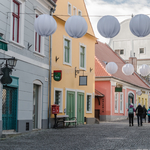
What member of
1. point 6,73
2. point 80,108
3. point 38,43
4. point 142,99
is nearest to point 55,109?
point 38,43

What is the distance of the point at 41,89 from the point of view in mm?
20172

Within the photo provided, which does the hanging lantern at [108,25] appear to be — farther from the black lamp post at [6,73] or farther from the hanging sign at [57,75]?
→ the hanging sign at [57,75]

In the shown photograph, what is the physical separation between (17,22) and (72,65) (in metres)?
8.09

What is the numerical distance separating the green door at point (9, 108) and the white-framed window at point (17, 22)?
218cm

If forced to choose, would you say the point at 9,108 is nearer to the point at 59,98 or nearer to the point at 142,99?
the point at 59,98

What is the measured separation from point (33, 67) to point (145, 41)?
1587 inches

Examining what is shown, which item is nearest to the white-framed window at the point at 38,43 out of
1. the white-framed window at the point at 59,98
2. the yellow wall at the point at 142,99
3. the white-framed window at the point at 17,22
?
the white-framed window at the point at 17,22

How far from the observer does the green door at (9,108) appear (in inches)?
637

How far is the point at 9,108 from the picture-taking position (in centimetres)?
1662

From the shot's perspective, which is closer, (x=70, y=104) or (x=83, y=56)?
(x=70, y=104)

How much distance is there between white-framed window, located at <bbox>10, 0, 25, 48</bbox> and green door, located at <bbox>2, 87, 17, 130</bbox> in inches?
85.9

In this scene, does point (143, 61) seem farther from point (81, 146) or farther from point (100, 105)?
point (81, 146)

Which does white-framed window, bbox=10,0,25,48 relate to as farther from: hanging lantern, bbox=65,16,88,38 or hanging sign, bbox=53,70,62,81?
hanging lantern, bbox=65,16,88,38

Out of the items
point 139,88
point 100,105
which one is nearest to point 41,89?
point 100,105
